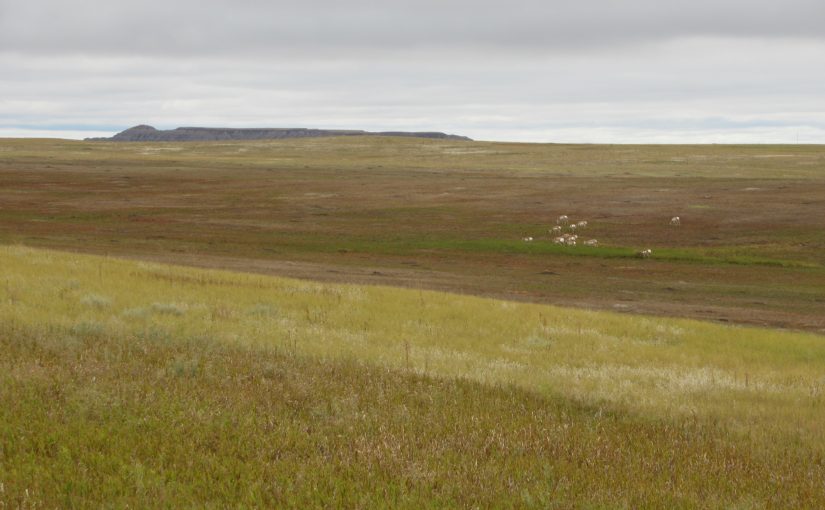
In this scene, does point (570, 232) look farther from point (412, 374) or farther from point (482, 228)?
point (412, 374)

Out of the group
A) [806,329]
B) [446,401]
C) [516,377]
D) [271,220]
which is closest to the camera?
[446,401]

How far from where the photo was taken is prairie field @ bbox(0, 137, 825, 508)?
21.3 feet

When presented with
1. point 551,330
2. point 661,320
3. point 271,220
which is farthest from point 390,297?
point 271,220

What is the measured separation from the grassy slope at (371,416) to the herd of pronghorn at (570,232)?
23253mm

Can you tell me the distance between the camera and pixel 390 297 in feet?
67.8

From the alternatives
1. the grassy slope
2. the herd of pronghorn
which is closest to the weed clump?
the grassy slope

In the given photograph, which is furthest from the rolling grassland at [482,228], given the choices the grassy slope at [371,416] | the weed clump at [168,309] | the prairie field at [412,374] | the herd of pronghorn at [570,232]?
the weed clump at [168,309]

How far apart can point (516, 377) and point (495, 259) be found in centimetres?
2533

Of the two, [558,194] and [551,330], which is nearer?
[551,330]

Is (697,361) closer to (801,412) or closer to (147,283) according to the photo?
(801,412)

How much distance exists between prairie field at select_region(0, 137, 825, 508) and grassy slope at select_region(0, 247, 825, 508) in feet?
0.11

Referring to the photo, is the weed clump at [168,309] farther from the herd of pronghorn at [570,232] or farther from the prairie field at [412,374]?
the herd of pronghorn at [570,232]

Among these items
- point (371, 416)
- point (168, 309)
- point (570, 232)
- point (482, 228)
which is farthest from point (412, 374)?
point (482, 228)

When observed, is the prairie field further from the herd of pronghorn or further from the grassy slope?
the herd of pronghorn
